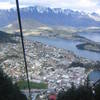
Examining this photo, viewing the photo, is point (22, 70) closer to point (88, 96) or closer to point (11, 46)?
point (11, 46)

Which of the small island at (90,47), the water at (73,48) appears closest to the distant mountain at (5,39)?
the water at (73,48)

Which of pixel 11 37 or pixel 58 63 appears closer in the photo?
pixel 58 63

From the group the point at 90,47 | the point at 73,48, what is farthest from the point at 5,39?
the point at 90,47

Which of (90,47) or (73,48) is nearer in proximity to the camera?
(90,47)

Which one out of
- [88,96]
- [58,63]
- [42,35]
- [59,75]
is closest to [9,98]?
[88,96]

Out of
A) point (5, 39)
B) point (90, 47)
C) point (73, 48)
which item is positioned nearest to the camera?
point (5, 39)

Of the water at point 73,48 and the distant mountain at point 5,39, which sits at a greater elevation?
the distant mountain at point 5,39

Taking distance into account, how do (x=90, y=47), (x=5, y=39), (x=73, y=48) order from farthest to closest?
1. (x=73, y=48)
2. (x=90, y=47)
3. (x=5, y=39)

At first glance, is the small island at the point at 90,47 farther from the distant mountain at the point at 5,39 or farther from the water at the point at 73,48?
the distant mountain at the point at 5,39

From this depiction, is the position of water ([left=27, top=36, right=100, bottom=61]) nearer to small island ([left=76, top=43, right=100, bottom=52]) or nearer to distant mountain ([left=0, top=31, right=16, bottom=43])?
small island ([left=76, top=43, right=100, bottom=52])

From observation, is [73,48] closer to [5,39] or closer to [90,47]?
[90,47]

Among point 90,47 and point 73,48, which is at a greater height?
point 90,47
